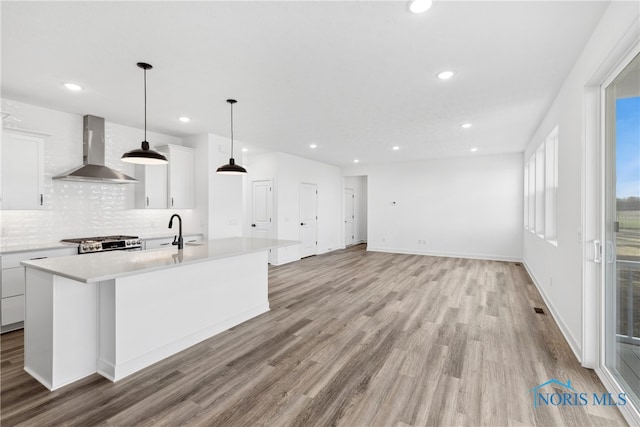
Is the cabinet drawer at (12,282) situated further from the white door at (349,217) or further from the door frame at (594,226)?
the white door at (349,217)

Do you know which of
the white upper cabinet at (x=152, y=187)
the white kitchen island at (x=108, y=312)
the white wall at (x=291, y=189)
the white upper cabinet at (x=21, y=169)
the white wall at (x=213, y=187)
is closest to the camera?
the white kitchen island at (x=108, y=312)

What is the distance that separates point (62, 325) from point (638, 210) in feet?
13.8

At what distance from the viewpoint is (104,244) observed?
3936 millimetres

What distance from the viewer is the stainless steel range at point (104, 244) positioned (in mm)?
3764

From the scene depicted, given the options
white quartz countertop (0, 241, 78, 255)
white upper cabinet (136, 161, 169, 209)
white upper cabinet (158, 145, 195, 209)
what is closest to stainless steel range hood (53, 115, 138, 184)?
white upper cabinet (136, 161, 169, 209)

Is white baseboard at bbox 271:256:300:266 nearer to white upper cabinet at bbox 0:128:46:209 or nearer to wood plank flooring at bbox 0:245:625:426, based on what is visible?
wood plank flooring at bbox 0:245:625:426

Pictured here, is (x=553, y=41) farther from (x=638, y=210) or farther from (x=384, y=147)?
(x=384, y=147)

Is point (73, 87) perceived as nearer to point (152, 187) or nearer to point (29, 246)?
point (152, 187)

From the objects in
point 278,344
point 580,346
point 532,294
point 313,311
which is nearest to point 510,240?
point 532,294

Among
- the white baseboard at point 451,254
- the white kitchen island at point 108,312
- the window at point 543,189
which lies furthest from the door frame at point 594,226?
the white baseboard at point 451,254

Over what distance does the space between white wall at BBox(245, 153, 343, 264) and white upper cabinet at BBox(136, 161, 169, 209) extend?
2.58m

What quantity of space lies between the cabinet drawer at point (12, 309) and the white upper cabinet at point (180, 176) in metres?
2.25

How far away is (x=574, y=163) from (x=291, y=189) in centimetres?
571

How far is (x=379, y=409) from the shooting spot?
1987 mm
